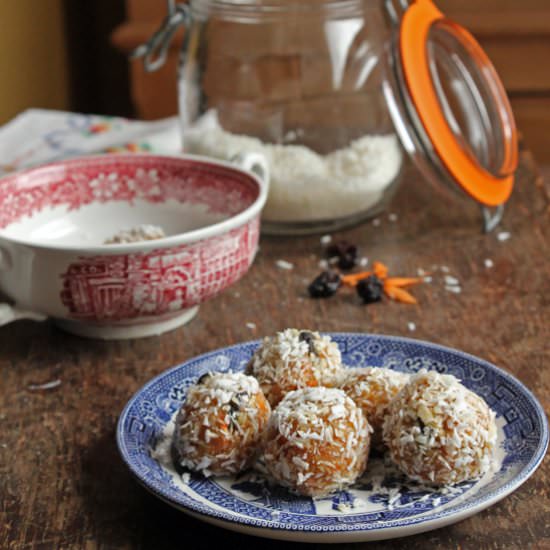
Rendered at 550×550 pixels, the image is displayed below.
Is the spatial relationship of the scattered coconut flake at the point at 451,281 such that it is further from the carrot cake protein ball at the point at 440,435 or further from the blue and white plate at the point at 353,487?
the carrot cake protein ball at the point at 440,435

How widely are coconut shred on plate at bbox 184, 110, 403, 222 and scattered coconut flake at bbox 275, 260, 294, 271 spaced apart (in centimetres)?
11

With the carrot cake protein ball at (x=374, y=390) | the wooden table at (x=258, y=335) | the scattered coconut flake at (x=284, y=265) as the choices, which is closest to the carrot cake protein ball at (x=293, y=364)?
the carrot cake protein ball at (x=374, y=390)

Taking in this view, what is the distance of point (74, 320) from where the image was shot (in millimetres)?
1032

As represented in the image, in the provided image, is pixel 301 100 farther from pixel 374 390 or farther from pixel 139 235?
pixel 374 390

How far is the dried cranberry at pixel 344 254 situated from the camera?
126 centimetres

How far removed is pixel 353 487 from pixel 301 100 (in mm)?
794

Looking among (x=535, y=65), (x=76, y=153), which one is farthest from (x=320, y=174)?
(x=535, y=65)

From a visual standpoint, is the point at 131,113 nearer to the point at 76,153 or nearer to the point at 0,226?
the point at 76,153

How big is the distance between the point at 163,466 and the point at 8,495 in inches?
4.9

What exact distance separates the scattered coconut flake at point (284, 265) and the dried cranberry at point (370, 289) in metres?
0.12

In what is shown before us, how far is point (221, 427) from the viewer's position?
2.40 feet

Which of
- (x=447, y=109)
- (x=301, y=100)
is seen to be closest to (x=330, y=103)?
(x=301, y=100)

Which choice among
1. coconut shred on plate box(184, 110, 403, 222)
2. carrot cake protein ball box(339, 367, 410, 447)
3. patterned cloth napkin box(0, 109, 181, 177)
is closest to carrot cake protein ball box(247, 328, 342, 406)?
carrot cake protein ball box(339, 367, 410, 447)

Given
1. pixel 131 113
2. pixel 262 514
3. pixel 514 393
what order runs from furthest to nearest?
pixel 131 113
pixel 514 393
pixel 262 514
